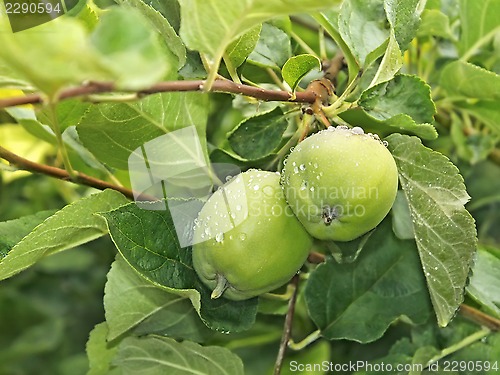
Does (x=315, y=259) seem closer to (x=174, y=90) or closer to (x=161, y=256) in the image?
(x=161, y=256)

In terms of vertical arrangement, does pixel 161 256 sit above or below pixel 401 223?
above

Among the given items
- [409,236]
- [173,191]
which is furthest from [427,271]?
[173,191]

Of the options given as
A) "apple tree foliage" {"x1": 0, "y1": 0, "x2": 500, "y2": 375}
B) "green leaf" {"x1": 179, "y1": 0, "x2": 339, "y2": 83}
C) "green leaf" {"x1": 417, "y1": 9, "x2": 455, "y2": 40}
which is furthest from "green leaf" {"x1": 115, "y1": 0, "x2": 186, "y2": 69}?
"green leaf" {"x1": 417, "y1": 9, "x2": 455, "y2": 40}

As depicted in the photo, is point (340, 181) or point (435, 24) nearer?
point (340, 181)

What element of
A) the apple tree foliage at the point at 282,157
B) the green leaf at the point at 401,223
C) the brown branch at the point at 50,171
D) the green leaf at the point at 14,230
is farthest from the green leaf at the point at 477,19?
the green leaf at the point at 14,230

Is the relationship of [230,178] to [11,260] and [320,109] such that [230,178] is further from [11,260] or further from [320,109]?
[11,260]

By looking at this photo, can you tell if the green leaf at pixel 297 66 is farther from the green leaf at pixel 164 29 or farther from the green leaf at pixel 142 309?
the green leaf at pixel 142 309

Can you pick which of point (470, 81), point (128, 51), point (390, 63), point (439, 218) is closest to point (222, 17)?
point (128, 51)
